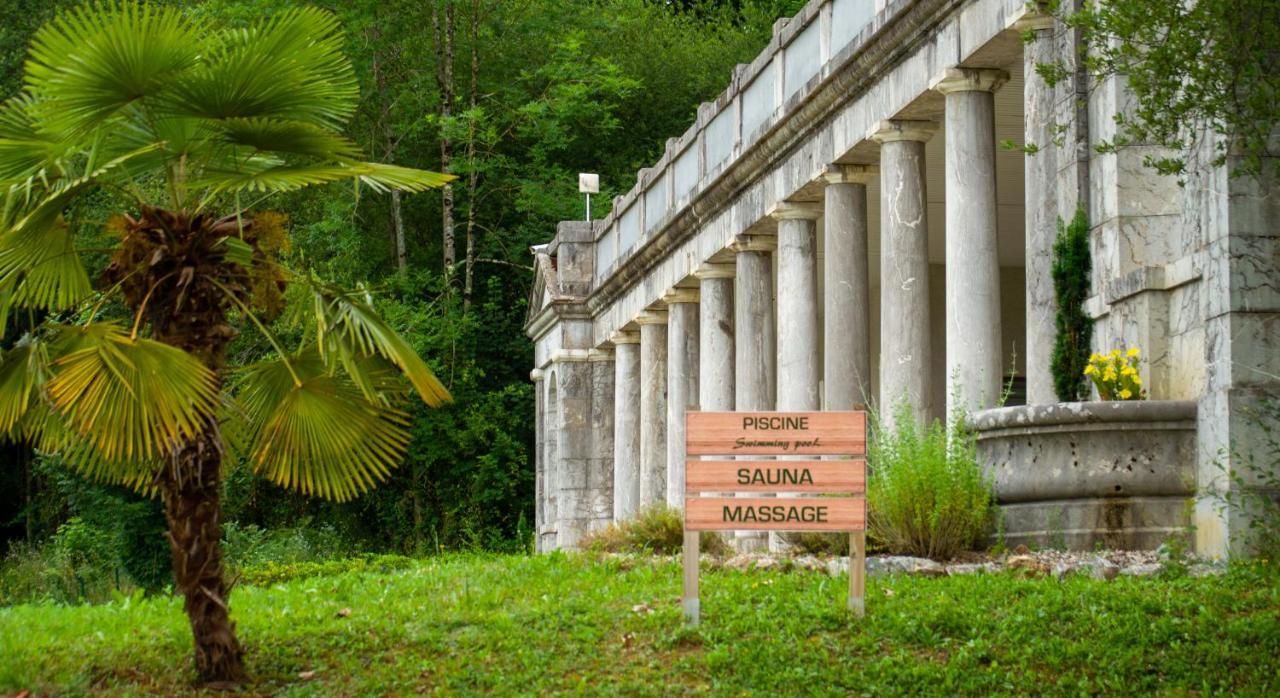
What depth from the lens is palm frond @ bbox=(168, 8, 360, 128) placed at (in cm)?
1016

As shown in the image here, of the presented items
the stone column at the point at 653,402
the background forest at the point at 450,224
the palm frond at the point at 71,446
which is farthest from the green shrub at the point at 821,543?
the background forest at the point at 450,224

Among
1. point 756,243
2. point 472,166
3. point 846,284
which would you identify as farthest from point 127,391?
point 472,166

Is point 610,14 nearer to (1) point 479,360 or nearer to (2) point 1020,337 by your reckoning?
(1) point 479,360

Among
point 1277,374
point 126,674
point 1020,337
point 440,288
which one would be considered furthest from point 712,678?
point 440,288

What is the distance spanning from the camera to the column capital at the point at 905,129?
17.2m

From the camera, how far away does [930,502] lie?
44.3 ft

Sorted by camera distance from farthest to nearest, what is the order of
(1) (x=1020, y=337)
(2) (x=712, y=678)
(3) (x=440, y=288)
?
(3) (x=440, y=288)
(1) (x=1020, y=337)
(2) (x=712, y=678)

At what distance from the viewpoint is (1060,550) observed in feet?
42.4

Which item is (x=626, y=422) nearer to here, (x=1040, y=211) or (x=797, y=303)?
(x=797, y=303)

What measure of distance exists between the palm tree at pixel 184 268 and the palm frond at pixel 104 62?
12 millimetres

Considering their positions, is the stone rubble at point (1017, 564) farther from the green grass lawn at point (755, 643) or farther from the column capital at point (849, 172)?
the column capital at point (849, 172)

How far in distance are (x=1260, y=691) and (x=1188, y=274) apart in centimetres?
426

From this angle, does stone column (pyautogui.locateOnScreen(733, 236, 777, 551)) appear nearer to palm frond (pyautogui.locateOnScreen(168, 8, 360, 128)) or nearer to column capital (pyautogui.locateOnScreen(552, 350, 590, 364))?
column capital (pyautogui.locateOnScreen(552, 350, 590, 364))

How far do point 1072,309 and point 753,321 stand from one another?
9347 mm
